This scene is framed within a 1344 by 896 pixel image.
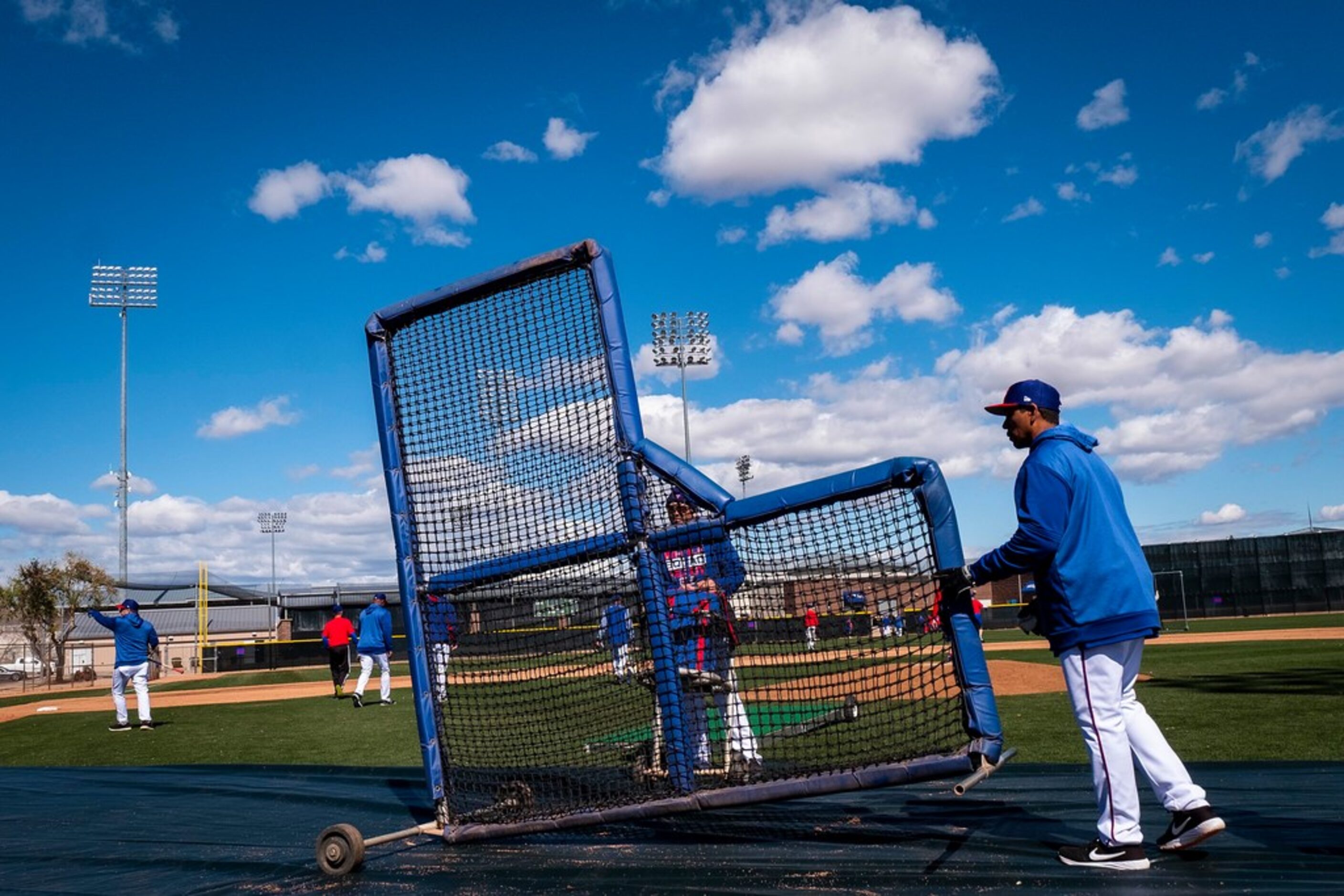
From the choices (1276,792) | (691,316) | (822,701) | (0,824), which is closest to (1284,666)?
(1276,792)

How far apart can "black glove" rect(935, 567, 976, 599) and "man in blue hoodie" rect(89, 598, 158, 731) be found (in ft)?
45.3

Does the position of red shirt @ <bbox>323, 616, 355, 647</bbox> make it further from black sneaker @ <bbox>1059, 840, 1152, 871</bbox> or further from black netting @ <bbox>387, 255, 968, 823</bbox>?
black sneaker @ <bbox>1059, 840, 1152, 871</bbox>

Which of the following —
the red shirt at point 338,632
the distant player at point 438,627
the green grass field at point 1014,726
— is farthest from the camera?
the red shirt at point 338,632

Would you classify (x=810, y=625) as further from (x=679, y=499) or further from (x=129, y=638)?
(x=129, y=638)

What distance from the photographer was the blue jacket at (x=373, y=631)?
57.2ft

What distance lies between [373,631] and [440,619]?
12.7 meters

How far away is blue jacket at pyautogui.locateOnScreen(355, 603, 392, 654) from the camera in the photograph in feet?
57.2

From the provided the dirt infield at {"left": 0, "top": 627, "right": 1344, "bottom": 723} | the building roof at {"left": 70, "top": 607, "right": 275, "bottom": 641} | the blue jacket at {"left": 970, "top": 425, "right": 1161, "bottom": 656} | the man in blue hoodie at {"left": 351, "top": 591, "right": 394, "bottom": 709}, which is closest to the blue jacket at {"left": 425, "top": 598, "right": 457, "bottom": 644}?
the dirt infield at {"left": 0, "top": 627, "right": 1344, "bottom": 723}

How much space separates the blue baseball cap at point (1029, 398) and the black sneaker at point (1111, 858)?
5.68 feet

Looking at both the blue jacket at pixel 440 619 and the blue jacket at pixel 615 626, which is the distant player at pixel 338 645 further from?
the blue jacket at pixel 615 626

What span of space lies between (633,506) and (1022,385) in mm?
1838

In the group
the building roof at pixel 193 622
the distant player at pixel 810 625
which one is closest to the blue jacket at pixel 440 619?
the distant player at pixel 810 625

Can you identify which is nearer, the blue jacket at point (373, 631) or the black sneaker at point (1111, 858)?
the black sneaker at point (1111, 858)

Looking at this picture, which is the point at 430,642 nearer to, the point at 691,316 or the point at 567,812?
the point at 567,812
